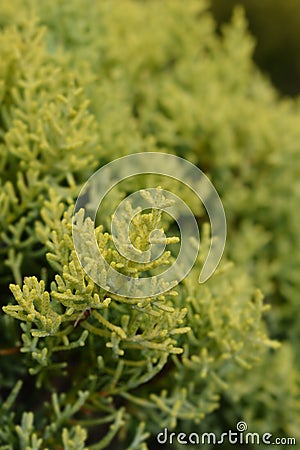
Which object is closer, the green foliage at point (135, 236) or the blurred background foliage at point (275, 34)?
the green foliage at point (135, 236)

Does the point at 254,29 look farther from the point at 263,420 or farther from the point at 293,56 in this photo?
the point at 263,420

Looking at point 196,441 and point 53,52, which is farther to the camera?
point 53,52

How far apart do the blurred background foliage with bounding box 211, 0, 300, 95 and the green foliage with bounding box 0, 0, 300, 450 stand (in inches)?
120

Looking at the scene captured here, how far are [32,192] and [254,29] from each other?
5.22 metres

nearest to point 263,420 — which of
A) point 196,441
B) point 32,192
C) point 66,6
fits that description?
point 196,441

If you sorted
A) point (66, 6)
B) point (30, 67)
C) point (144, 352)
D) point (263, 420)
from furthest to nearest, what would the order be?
point (66, 6), point (263, 420), point (30, 67), point (144, 352)

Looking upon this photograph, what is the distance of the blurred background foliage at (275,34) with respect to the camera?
5.81 m

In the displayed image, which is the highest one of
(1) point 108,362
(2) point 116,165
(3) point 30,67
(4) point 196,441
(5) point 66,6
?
(5) point 66,6

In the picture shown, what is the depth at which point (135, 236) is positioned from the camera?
1.23 meters

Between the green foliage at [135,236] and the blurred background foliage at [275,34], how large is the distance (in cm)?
304

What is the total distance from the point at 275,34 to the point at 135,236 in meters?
5.35

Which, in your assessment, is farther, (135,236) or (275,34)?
(275,34)

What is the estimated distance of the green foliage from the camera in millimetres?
1333

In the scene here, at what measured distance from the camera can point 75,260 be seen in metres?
1.17
